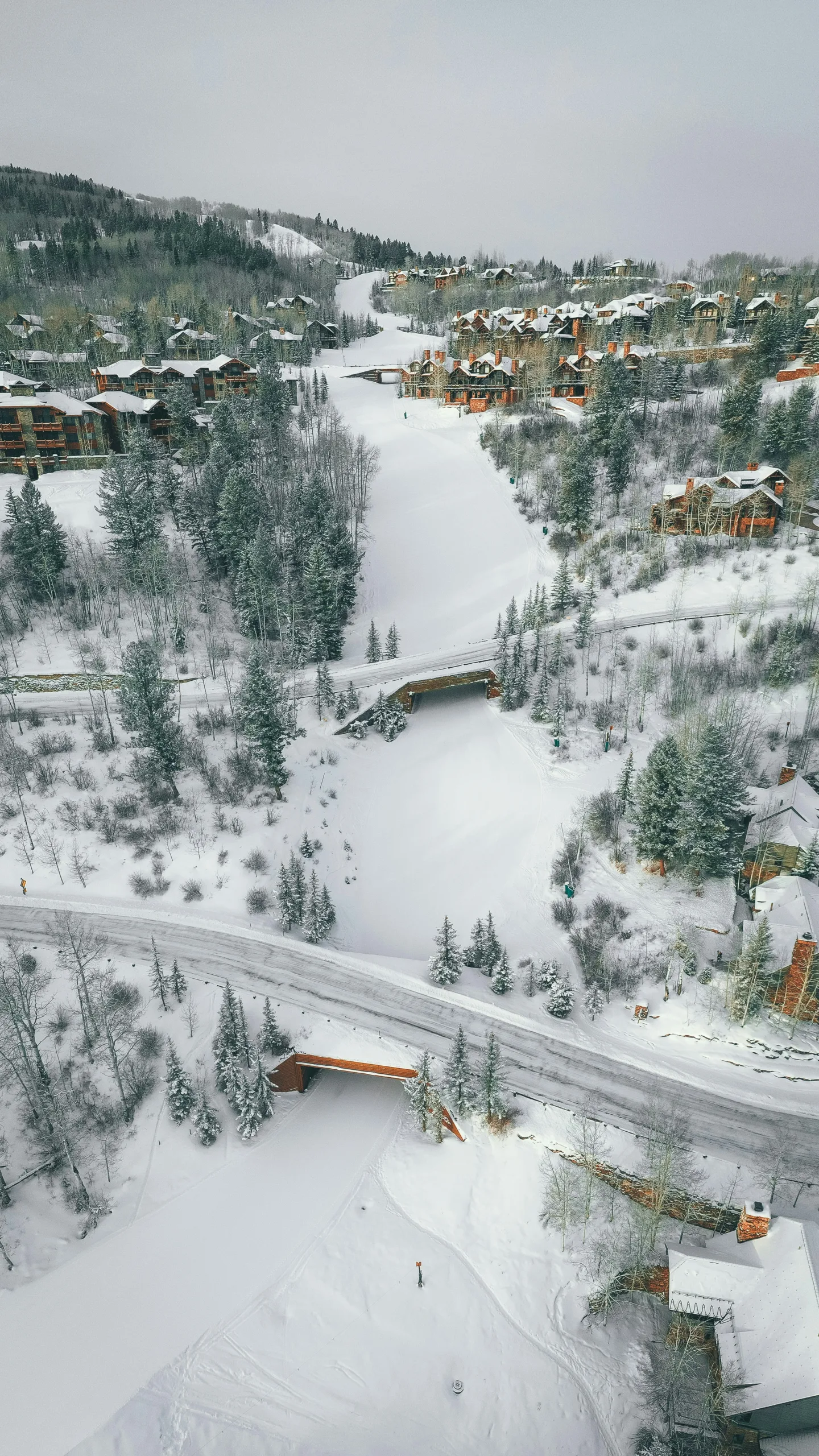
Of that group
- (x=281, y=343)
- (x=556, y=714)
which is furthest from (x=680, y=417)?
(x=281, y=343)

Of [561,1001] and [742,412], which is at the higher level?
[742,412]

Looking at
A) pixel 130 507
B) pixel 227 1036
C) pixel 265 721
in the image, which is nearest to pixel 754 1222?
pixel 227 1036

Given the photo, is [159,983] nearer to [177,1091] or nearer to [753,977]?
[177,1091]

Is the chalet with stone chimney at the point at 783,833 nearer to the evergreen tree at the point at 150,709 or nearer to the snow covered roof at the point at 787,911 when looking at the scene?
the snow covered roof at the point at 787,911

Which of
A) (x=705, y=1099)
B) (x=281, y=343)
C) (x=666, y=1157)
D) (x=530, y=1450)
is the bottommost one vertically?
(x=530, y=1450)

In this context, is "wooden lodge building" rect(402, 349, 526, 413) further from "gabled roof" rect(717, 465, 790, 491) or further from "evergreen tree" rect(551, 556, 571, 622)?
"evergreen tree" rect(551, 556, 571, 622)

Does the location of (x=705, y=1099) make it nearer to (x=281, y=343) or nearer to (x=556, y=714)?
(x=556, y=714)

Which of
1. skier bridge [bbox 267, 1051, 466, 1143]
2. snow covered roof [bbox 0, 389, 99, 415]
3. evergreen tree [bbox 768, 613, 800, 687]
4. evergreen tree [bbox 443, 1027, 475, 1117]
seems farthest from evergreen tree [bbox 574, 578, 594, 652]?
snow covered roof [bbox 0, 389, 99, 415]
